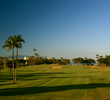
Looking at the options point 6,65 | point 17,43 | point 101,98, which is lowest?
point 101,98

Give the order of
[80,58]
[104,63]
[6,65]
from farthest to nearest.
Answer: [80,58], [104,63], [6,65]

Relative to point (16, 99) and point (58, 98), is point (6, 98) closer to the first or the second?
point (16, 99)

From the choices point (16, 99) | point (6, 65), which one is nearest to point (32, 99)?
point (16, 99)

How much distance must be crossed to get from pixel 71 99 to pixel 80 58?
6090 inches


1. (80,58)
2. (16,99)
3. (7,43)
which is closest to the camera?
(16,99)

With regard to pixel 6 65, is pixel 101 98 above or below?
below

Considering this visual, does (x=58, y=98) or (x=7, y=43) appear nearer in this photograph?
(x=58, y=98)

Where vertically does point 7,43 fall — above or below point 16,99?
above

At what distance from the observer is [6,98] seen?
1376 centimetres

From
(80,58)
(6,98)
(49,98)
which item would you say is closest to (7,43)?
(6,98)

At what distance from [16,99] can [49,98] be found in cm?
388

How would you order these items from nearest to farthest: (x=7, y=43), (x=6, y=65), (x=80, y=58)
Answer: (x=7, y=43)
(x=6, y=65)
(x=80, y=58)

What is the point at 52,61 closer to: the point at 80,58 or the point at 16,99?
the point at 80,58

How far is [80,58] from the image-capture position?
16400 centimetres
